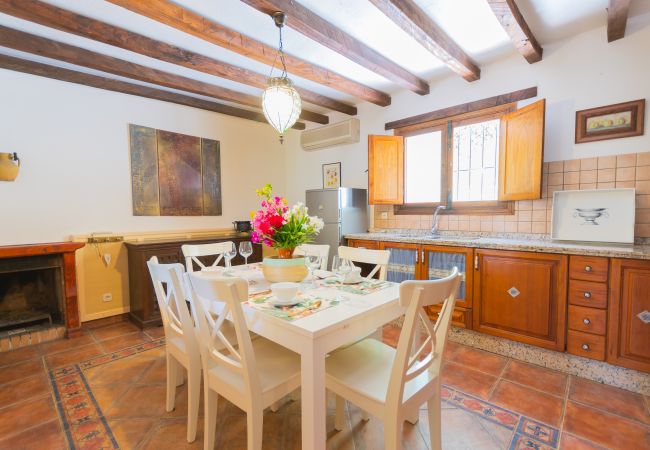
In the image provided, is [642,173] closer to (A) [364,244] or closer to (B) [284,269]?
(A) [364,244]

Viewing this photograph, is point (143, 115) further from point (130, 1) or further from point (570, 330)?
point (570, 330)

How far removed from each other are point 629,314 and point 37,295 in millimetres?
4985

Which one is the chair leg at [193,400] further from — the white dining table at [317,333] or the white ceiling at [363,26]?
the white ceiling at [363,26]

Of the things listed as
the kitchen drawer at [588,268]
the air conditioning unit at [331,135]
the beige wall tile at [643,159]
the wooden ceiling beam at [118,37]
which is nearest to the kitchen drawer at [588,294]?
the kitchen drawer at [588,268]

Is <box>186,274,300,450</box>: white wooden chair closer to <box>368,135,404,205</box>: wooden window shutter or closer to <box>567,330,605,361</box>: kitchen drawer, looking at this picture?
<box>567,330,605,361</box>: kitchen drawer

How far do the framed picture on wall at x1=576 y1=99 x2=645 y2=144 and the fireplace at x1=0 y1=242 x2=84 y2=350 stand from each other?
4.57 m

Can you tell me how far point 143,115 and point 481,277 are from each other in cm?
390

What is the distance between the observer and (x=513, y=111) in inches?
115

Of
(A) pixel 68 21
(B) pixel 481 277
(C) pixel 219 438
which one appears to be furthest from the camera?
(B) pixel 481 277

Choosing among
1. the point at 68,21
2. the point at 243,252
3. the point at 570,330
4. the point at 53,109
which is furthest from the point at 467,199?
the point at 53,109

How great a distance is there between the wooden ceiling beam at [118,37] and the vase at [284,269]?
2.02m

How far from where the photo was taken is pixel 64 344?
281 centimetres

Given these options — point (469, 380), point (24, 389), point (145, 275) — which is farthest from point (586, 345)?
point (24, 389)

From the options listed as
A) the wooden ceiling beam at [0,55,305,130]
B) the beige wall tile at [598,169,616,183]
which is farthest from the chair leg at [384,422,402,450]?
the wooden ceiling beam at [0,55,305,130]
